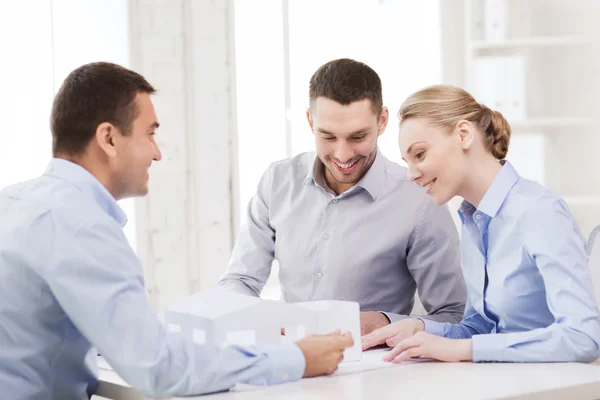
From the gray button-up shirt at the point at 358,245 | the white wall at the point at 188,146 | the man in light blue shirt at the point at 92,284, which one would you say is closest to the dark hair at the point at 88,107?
the man in light blue shirt at the point at 92,284

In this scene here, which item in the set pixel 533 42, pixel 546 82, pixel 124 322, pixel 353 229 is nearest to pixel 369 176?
pixel 353 229

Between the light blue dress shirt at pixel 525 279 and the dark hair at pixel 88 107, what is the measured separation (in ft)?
2.45

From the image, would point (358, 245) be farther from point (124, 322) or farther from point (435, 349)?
point (124, 322)

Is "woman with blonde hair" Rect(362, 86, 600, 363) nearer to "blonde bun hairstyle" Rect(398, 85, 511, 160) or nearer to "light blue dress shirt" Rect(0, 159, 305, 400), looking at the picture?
"blonde bun hairstyle" Rect(398, 85, 511, 160)

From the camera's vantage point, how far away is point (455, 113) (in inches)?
70.2

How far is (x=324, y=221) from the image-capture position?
2322mm

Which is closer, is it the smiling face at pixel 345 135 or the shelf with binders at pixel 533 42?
the smiling face at pixel 345 135

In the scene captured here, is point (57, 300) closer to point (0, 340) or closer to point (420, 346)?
point (0, 340)

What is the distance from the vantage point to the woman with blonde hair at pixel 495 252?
158 centimetres

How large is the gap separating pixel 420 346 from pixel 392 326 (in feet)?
0.64

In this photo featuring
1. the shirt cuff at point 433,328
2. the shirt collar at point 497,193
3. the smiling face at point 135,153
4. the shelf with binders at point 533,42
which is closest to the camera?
the smiling face at point 135,153

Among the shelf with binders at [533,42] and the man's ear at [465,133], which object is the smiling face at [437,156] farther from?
the shelf with binders at [533,42]

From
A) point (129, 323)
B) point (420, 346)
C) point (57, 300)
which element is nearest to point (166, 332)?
point (129, 323)

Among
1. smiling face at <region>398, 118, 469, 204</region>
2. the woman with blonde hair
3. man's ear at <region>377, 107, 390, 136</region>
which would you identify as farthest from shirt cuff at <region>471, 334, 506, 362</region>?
man's ear at <region>377, 107, 390, 136</region>
